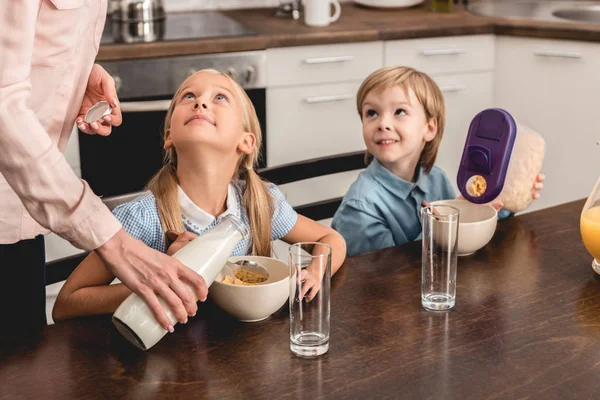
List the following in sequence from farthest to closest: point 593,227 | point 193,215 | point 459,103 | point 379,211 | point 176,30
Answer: point 459,103 < point 176,30 < point 379,211 < point 193,215 < point 593,227

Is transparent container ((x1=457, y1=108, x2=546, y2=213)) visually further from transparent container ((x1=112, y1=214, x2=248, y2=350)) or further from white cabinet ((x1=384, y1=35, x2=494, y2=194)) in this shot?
white cabinet ((x1=384, y1=35, x2=494, y2=194))

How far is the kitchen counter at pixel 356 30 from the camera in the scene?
9.00 feet

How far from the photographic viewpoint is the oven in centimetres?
272

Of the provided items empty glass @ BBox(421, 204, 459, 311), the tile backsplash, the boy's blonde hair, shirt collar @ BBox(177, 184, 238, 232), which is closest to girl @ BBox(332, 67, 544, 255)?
the boy's blonde hair

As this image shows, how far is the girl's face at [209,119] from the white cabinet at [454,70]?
5.23 ft

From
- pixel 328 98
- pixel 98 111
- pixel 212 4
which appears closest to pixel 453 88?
pixel 328 98

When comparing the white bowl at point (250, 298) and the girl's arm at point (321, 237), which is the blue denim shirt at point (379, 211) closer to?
the girl's arm at point (321, 237)

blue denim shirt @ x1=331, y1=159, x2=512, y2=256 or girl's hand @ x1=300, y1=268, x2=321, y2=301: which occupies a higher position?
girl's hand @ x1=300, y1=268, x2=321, y2=301

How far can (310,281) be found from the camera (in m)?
1.11

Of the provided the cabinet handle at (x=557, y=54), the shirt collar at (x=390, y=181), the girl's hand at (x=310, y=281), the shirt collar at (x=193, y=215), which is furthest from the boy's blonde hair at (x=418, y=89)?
the cabinet handle at (x=557, y=54)

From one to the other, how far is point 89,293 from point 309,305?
41 centimetres

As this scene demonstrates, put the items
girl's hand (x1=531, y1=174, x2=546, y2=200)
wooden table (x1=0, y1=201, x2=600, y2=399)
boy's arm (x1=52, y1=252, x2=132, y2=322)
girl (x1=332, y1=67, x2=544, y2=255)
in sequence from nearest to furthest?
wooden table (x1=0, y1=201, x2=600, y2=399)
boy's arm (x1=52, y1=252, x2=132, y2=322)
girl's hand (x1=531, y1=174, x2=546, y2=200)
girl (x1=332, y1=67, x2=544, y2=255)

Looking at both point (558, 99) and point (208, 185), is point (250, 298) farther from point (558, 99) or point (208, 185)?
point (558, 99)

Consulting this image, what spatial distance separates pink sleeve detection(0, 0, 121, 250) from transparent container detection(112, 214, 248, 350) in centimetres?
10
